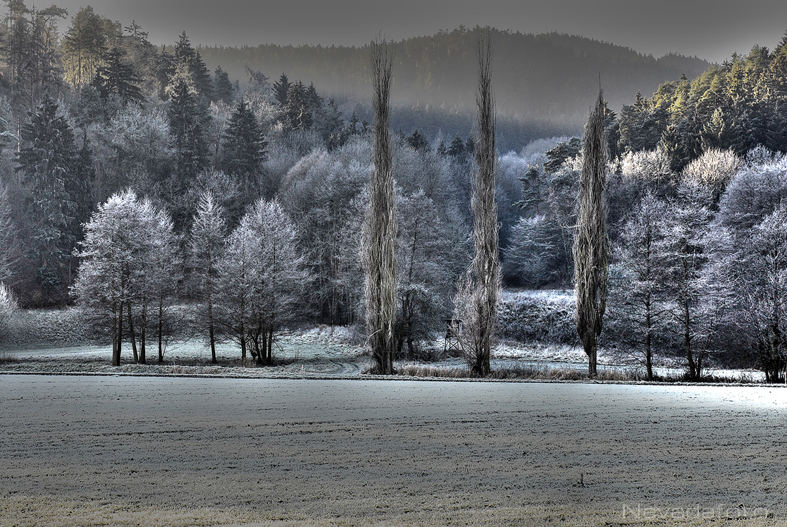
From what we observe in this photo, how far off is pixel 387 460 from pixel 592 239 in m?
15.6

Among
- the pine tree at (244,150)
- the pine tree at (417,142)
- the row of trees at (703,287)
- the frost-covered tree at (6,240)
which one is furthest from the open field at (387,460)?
the pine tree at (417,142)

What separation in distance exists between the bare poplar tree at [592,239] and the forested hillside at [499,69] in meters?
82.9

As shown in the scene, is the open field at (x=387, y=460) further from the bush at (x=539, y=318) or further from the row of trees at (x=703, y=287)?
the bush at (x=539, y=318)

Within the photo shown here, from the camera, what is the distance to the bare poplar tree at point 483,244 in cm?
1892

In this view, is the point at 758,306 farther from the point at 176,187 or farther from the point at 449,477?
the point at 176,187

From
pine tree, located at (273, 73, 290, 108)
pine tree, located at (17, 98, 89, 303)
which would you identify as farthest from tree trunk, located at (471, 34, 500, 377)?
pine tree, located at (273, 73, 290, 108)

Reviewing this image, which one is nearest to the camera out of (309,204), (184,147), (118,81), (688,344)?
(688,344)

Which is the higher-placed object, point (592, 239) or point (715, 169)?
point (715, 169)

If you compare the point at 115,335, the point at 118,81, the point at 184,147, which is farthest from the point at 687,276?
the point at 118,81

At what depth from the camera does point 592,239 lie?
20.3 meters

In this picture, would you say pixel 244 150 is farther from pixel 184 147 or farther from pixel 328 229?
pixel 328 229

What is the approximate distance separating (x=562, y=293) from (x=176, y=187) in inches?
1274

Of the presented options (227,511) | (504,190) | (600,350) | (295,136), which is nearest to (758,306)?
(600,350)

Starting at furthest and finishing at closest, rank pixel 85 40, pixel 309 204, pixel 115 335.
Result: pixel 85 40
pixel 309 204
pixel 115 335
